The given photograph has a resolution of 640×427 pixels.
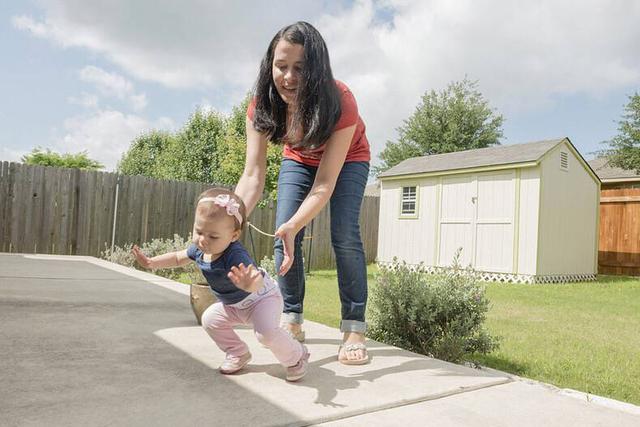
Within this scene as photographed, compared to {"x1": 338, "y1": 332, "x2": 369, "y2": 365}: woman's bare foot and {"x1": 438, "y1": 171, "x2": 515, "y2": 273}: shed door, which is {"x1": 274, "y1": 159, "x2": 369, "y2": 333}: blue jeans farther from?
{"x1": 438, "y1": 171, "x2": 515, "y2": 273}: shed door

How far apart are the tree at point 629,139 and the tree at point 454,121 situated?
39.2ft

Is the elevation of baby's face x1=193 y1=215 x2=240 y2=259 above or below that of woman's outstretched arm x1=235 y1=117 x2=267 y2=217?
below

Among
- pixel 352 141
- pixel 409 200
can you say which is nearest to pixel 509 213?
pixel 409 200

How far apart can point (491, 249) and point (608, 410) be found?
419 inches

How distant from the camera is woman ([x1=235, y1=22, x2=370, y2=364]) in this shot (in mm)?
2115

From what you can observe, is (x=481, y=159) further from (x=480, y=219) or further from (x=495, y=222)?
(x=495, y=222)

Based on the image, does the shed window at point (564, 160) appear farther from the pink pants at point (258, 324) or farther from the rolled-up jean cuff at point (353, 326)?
the pink pants at point (258, 324)

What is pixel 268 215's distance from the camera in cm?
1210

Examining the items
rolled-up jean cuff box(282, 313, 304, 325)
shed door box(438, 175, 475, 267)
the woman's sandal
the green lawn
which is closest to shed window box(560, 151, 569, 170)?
shed door box(438, 175, 475, 267)

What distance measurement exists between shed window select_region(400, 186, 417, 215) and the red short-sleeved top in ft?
38.5

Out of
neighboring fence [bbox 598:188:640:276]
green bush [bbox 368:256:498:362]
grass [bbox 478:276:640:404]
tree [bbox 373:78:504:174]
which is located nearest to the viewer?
green bush [bbox 368:256:498:362]

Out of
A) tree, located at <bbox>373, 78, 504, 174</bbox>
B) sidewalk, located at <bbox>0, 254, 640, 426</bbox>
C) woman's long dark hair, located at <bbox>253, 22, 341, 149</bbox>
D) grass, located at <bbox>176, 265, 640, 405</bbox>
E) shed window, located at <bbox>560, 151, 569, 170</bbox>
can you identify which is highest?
tree, located at <bbox>373, 78, 504, 174</bbox>

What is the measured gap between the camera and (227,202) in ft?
5.73

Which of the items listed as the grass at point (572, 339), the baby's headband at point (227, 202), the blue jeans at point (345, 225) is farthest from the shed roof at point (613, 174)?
the baby's headband at point (227, 202)
